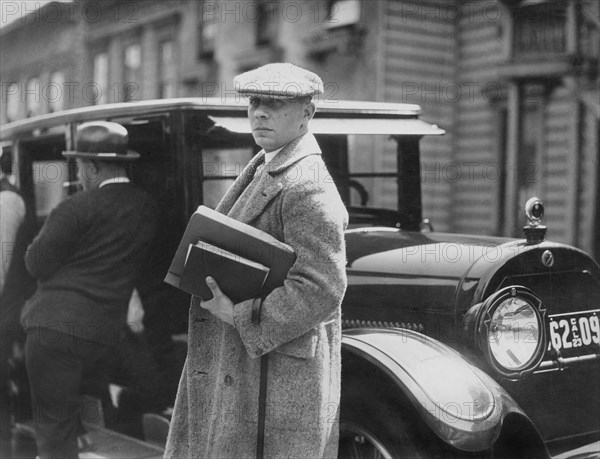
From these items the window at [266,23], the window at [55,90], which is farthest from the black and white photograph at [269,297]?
the window at [55,90]

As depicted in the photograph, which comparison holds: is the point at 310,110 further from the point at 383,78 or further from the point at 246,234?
the point at 383,78

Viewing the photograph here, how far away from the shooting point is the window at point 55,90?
21.4m

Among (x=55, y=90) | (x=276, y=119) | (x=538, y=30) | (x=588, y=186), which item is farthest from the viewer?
(x=55, y=90)

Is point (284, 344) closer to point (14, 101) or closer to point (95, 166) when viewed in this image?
point (95, 166)

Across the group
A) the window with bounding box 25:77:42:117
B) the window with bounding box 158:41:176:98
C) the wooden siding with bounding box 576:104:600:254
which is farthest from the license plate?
the window with bounding box 25:77:42:117

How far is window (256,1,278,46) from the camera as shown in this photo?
14930 millimetres

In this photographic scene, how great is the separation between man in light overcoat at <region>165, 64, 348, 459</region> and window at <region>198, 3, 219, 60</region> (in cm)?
1457

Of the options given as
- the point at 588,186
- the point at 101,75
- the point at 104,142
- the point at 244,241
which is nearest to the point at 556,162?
the point at 588,186

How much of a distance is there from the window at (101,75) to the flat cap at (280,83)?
18.6 meters

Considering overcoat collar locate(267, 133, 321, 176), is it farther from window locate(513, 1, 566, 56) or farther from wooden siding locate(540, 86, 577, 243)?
wooden siding locate(540, 86, 577, 243)

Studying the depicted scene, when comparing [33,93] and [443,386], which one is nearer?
[443,386]

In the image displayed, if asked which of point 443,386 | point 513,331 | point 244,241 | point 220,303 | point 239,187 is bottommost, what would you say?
point 443,386

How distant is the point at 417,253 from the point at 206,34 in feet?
47.3

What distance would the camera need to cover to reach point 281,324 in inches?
90.5
